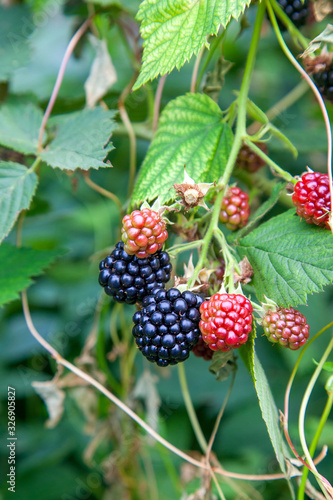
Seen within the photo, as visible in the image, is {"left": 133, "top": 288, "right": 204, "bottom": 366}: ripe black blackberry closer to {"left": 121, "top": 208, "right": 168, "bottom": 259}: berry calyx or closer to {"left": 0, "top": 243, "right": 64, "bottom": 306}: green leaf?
{"left": 121, "top": 208, "right": 168, "bottom": 259}: berry calyx

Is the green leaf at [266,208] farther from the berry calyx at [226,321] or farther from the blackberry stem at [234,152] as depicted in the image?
the berry calyx at [226,321]

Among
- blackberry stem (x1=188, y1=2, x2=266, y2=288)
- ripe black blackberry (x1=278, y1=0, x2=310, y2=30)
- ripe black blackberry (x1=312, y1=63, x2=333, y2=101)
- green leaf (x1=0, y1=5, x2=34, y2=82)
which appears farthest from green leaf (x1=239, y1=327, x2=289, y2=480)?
green leaf (x1=0, y1=5, x2=34, y2=82)

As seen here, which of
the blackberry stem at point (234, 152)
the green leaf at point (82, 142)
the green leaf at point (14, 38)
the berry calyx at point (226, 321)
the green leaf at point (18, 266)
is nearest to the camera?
the berry calyx at point (226, 321)

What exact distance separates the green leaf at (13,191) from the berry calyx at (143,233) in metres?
0.30

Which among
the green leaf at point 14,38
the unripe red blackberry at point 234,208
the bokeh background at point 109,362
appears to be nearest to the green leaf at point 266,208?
the unripe red blackberry at point 234,208

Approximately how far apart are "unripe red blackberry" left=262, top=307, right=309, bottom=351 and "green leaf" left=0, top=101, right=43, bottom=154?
66 cm

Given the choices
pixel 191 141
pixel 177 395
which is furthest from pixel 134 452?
pixel 191 141

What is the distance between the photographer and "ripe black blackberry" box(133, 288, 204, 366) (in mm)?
694

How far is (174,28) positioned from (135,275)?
42 cm

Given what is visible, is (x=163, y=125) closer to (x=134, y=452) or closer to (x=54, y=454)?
(x=134, y=452)

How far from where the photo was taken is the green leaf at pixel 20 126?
1067 mm

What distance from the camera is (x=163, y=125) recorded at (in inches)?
35.7

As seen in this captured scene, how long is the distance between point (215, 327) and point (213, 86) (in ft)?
1.82

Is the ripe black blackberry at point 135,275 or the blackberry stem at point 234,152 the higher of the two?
the blackberry stem at point 234,152
